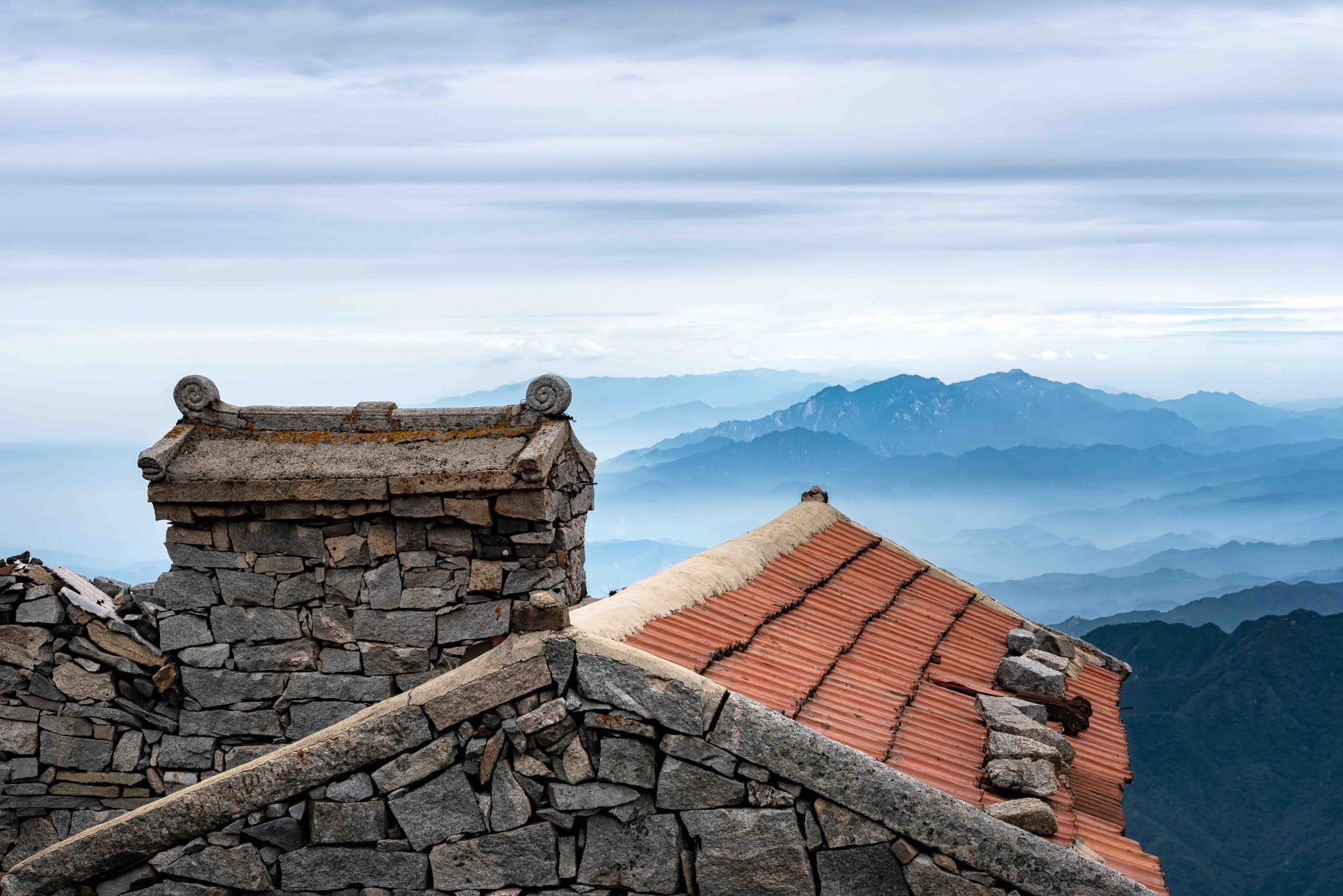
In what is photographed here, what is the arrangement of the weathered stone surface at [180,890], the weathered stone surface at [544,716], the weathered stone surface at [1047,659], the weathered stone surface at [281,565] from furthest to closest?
the weathered stone surface at [281,565] < the weathered stone surface at [1047,659] < the weathered stone surface at [180,890] < the weathered stone surface at [544,716]

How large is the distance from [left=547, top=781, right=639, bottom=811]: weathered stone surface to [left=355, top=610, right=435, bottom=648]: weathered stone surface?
5370 millimetres

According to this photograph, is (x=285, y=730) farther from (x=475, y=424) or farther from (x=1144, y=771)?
(x=1144, y=771)

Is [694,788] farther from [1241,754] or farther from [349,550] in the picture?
[1241,754]

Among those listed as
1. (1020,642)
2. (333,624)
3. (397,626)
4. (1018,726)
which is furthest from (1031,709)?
(333,624)

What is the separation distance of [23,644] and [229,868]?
600 centimetres

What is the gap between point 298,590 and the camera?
1061 centimetres

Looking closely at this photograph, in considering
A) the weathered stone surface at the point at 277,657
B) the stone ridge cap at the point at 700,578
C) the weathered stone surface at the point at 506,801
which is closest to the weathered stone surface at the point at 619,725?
the stone ridge cap at the point at 700,578

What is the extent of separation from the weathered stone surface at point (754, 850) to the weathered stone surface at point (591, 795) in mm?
283

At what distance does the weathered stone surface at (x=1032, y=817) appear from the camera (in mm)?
5355

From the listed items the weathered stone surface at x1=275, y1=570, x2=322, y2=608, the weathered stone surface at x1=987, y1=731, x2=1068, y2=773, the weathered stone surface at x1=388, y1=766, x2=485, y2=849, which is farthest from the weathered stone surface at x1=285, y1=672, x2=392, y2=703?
the weathered stone surface at x1=987, y1=731, x2=1068, y2=773

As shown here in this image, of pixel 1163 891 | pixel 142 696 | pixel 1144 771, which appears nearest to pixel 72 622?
pixel 142 696

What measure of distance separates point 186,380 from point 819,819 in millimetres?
8070

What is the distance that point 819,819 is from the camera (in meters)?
5.26

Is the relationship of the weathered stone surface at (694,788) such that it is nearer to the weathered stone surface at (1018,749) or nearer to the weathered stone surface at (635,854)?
the weathered stone surface at (635,854)
